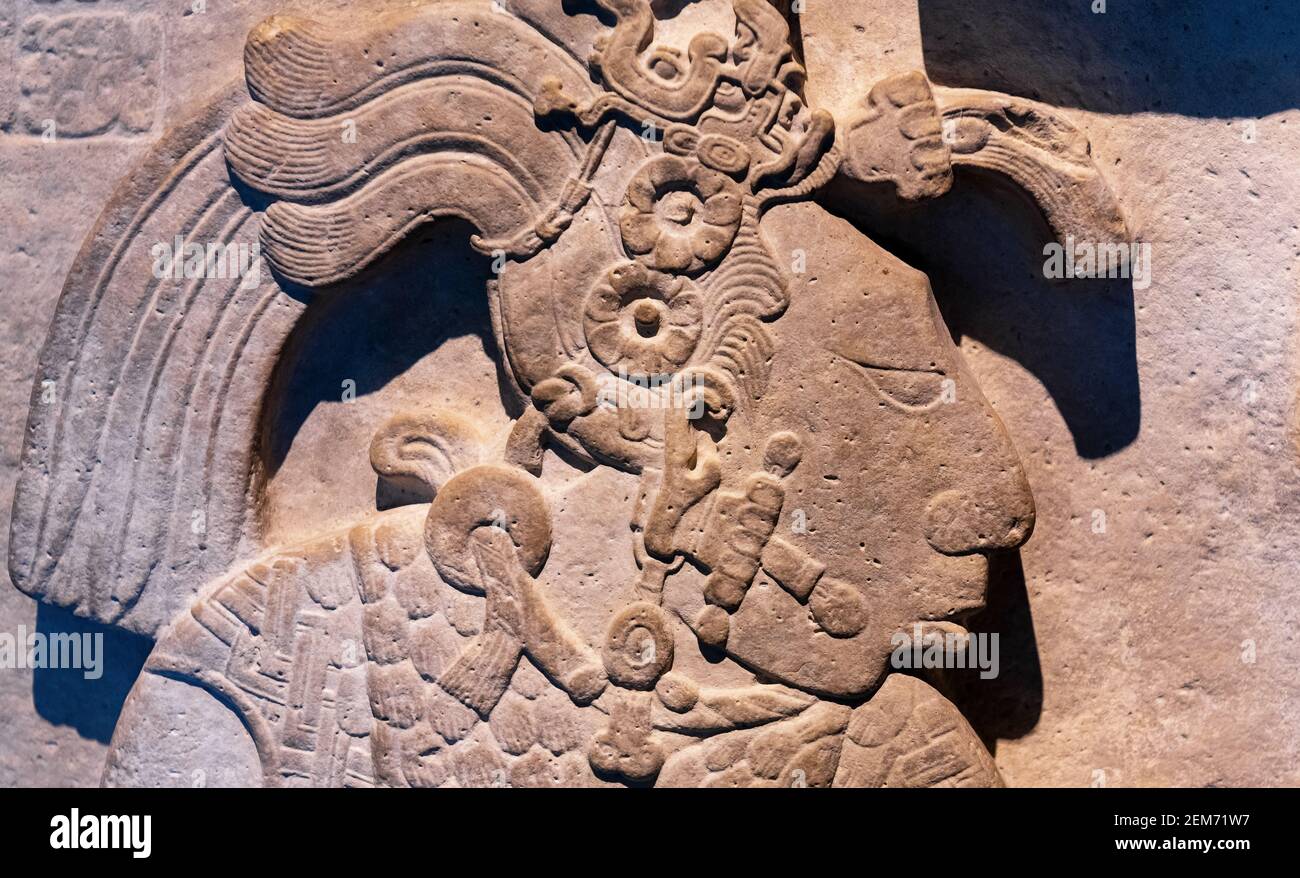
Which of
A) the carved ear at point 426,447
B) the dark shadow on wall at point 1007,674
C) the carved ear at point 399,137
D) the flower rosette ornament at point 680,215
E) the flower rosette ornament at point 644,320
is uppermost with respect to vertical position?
the carved ear at point 399,137

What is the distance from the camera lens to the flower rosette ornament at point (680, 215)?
2.68 metres

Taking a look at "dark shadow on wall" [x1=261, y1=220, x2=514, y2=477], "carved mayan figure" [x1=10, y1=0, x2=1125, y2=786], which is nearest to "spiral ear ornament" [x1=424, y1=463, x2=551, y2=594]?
"carved mayan figure" [x1=10, y1=0, x2=1125, y2=786]

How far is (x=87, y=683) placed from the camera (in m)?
3.29

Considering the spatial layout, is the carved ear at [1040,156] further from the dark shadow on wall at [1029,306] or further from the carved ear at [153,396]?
the carved ear at [153,396]

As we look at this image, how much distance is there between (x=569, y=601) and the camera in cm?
280

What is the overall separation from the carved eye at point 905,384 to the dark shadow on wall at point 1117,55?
2.37 ft

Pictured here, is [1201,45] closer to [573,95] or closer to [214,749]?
[573,95]

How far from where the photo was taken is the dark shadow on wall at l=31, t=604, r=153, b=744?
3.23m

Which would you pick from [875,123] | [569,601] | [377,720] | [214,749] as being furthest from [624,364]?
[214,749]

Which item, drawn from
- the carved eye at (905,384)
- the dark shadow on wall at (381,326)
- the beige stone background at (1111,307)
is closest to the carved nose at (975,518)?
the carved eye at (905,384)

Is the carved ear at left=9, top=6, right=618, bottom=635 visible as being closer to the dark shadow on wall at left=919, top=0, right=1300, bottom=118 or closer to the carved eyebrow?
the carved eyebrow

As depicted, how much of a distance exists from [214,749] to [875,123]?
6.89ft

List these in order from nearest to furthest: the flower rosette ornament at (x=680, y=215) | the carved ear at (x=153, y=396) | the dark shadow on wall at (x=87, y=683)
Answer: the flower rosette ornament at (x=680, y=215) < the carved ear at (x=153, y=396) < the dark shadow on wall at (x=87, y=683)

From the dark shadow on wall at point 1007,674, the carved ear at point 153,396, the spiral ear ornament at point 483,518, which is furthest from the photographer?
the dark shadow on wall at point 1007,674
